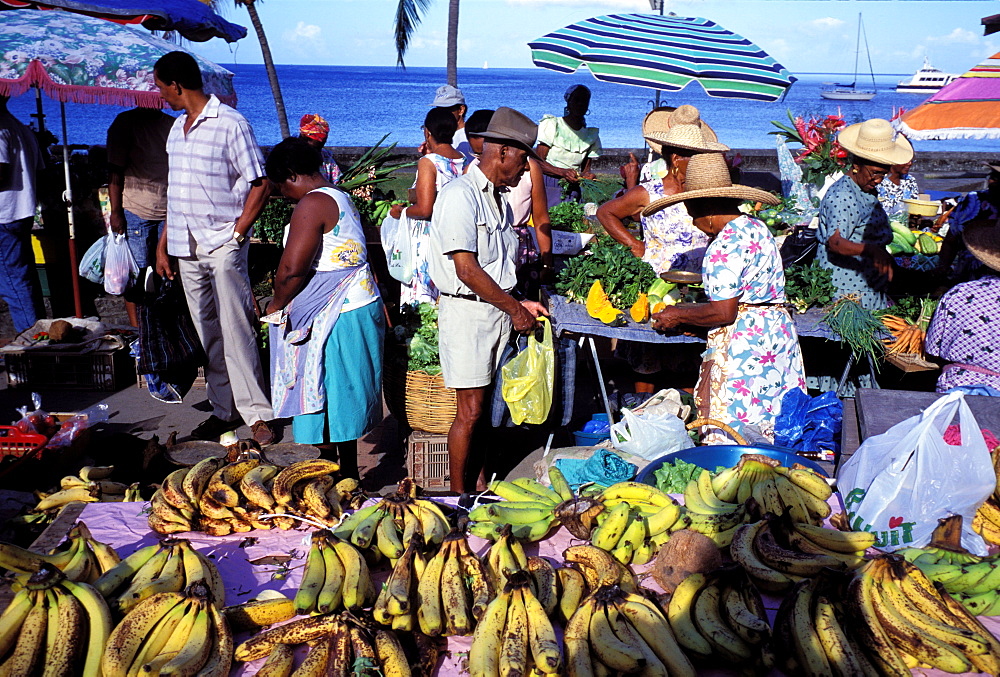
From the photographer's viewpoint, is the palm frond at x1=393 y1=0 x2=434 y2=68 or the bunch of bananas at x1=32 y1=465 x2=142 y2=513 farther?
the palm frond at x1=393 y1=0 x2=434 y2=68

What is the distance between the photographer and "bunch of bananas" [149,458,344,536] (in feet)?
9.73

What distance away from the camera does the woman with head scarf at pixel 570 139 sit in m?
7.76

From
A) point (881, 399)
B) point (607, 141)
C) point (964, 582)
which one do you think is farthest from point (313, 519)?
point (607, 141)

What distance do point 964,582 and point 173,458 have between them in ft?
11.9

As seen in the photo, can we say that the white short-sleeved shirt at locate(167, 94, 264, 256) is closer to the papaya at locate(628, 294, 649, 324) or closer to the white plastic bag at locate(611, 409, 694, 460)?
the papaya at locate(628, 294, 649, 324)

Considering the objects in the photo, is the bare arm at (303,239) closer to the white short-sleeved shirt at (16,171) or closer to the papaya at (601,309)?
the papaya at (601,309)

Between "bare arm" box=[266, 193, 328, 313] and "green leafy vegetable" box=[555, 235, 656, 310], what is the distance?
174cm

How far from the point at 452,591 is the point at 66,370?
572 cm

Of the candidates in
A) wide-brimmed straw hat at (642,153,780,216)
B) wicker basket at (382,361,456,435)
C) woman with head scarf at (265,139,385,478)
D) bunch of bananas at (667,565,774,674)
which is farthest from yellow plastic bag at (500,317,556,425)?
bunch of bananas at (667,565,774,674)

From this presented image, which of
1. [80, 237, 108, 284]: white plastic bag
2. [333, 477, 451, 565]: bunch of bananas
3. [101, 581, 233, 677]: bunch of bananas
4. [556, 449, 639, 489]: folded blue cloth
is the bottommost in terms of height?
[556, 449, 639, 489]: folded blue cloth

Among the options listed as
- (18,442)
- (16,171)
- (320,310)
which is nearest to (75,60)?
(16,171)

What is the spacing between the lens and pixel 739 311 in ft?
14.4

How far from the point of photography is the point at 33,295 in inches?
287

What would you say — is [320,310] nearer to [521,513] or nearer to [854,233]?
[521,513]
